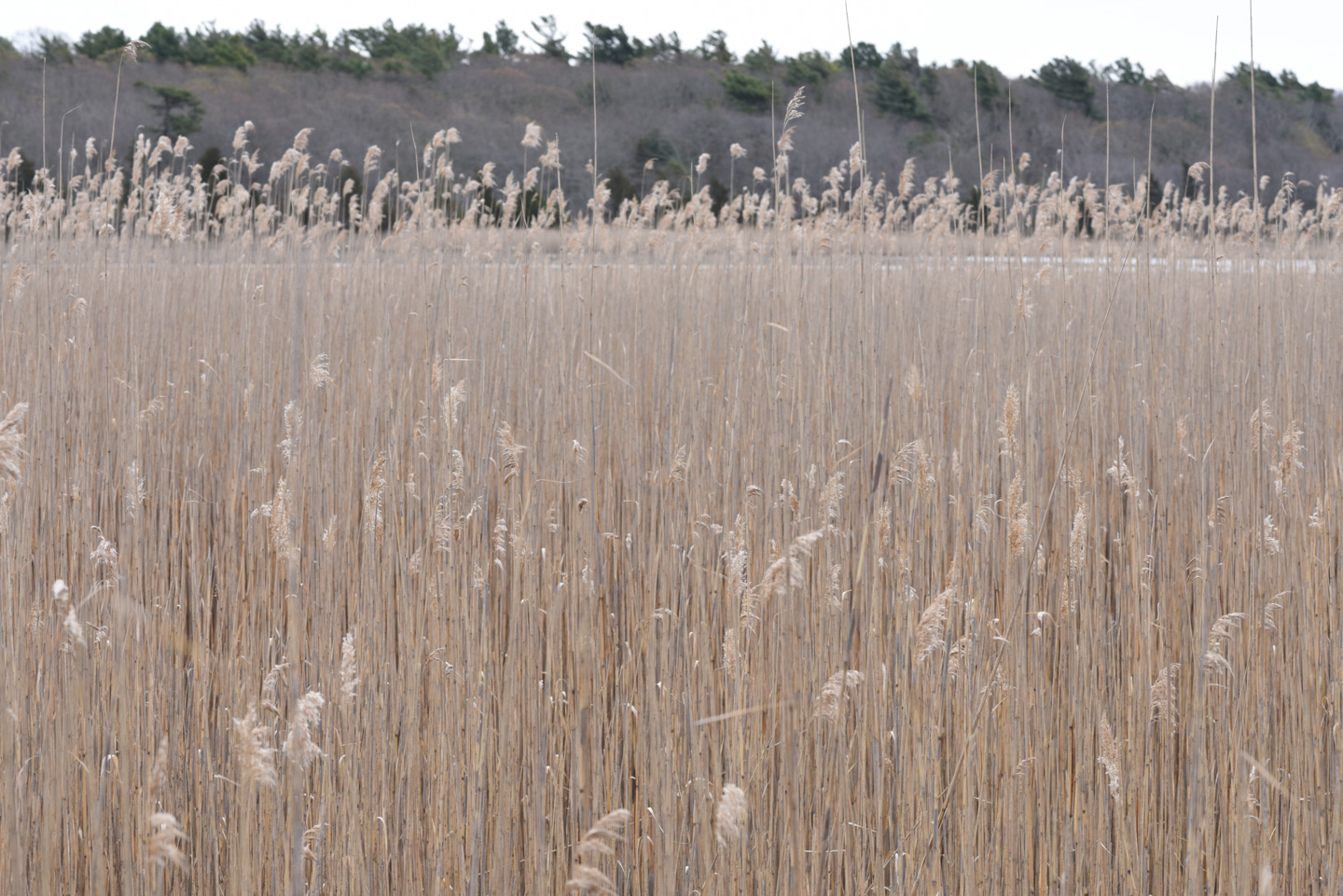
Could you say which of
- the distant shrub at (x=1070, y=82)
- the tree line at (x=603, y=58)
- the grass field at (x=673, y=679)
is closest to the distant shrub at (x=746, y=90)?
the tree line at (x=603, y=58)

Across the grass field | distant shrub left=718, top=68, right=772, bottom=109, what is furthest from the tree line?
the grass field

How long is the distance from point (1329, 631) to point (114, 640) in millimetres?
1979

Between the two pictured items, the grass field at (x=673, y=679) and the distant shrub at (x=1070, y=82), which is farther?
the distant shrub at (x=1070, y=82)

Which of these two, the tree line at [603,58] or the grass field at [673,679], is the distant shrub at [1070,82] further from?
the grass field at [673,679]

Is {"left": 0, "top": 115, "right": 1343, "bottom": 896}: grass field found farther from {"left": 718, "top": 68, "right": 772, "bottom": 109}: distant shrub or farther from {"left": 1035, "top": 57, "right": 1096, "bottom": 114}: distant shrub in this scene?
{"left": 1035, "top": 57, "right": 1096, "bottom": 114}: distant shrub

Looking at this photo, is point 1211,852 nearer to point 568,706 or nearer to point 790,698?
point 790,698

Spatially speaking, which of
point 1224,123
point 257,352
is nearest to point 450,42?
point 1224,123

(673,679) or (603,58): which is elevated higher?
(603,58)

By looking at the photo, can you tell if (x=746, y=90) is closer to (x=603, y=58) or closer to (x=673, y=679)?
(x=603, y=58)

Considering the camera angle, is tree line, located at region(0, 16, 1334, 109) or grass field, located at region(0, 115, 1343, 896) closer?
grass field, located at region(0, 115, 1343, 896)

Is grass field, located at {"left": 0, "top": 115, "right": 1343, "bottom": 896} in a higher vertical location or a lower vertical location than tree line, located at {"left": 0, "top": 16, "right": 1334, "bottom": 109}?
lower

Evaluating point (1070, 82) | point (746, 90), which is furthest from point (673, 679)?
point (1070, 82)

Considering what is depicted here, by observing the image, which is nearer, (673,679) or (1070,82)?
(673,679)

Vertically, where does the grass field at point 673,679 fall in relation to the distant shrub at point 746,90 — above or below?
below
